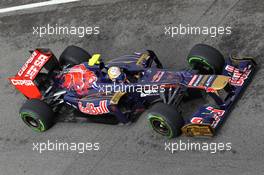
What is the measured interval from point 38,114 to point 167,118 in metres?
2.87

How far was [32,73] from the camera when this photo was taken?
434 inches

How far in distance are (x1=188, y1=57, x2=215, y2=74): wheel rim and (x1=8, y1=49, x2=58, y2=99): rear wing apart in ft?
10.2

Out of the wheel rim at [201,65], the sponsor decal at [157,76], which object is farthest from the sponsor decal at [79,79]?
the wheel rim at [201,65]

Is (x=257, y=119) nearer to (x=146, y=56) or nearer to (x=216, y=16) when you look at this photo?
(x=146, y=56)

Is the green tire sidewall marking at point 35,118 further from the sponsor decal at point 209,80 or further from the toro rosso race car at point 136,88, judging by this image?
the sponsor decal at point 209,80

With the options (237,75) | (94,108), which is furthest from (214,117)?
(94,108)

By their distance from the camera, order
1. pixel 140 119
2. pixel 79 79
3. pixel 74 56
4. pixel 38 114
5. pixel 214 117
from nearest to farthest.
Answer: pixel 214 117, pixel 140 119, pixel 38 114, pixel 79 79, pixel 74 56

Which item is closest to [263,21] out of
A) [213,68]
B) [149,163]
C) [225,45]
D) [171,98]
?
[225,45]

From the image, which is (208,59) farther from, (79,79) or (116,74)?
(79,79)

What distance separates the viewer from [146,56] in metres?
10.6

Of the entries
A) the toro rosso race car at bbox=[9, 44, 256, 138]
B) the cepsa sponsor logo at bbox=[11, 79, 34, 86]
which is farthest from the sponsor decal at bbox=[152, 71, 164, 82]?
the cepsa sponsor logo at bbox=[11, 79, 34, 86]

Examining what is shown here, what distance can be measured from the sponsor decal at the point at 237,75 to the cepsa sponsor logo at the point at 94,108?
2.40 metres

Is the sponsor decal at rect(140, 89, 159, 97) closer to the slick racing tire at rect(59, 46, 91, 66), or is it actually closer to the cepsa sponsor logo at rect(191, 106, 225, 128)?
the cepsa sponsor logo at rect(191, 106, 225, 128)

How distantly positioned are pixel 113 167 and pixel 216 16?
4806 millimetres
